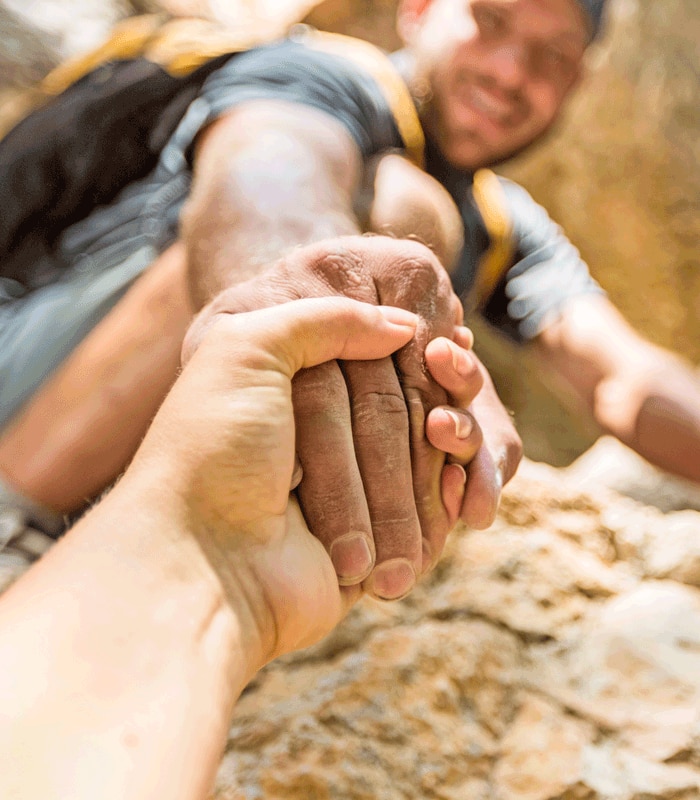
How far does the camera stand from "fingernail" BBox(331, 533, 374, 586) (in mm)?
396

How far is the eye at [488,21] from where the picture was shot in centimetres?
80

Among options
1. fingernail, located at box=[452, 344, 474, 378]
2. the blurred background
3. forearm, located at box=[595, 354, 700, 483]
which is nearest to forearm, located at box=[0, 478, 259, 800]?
fingernail, located at box=[452, 344, 474, 378]

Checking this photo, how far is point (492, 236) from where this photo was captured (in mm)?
847

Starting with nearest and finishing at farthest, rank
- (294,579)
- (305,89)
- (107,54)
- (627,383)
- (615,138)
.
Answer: (294,579) < (305,89) < (107,54) < (627,383) < (615,138)

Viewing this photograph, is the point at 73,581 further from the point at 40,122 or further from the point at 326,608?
the point at 40,122

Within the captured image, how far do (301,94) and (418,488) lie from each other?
44 centimetres

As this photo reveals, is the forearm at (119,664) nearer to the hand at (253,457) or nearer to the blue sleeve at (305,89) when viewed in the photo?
the hand at (253,457)

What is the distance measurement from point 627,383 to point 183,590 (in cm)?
76

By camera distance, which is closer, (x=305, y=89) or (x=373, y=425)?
(x=373, y=425)

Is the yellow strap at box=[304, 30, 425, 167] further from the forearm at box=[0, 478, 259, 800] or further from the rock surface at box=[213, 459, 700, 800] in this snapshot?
the forearm at box=[0, 478, 259, 800]

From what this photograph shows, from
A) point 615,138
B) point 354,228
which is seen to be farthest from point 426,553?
point 615,138

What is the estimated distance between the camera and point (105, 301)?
629 millimetres

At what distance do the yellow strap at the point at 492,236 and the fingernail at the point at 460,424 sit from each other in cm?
45

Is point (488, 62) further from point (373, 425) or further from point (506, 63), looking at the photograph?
point (373, 425)
